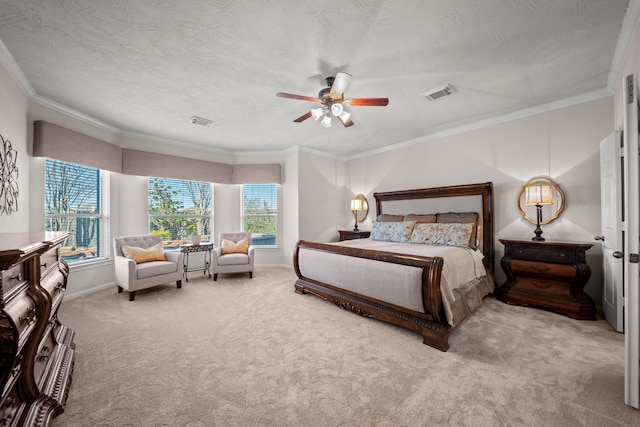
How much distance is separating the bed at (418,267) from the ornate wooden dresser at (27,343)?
2434 millimetres

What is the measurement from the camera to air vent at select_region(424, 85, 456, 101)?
298 cm

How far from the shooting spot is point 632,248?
1.51 m

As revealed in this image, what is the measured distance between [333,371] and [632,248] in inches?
80.3

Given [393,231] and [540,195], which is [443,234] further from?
[540,195]

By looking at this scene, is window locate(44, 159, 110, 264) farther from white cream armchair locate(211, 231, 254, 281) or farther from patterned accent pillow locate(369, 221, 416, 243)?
patterned accent pillow locate(369, 221, 416, 243)

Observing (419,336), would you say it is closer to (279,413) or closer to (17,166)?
(279,413)

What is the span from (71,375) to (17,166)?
2496 mm

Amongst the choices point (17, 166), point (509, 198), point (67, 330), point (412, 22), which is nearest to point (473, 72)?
point (412, 22)

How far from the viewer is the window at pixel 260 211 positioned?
228 inches

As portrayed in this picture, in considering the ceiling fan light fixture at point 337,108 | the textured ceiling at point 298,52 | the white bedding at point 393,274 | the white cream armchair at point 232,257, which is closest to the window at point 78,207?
the textured ceiling at point 298,52

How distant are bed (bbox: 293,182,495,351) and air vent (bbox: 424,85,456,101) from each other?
1544 mm

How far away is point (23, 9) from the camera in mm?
1811

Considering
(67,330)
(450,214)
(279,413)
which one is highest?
(450,214)

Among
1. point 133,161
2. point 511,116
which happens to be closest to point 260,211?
point 133,161
